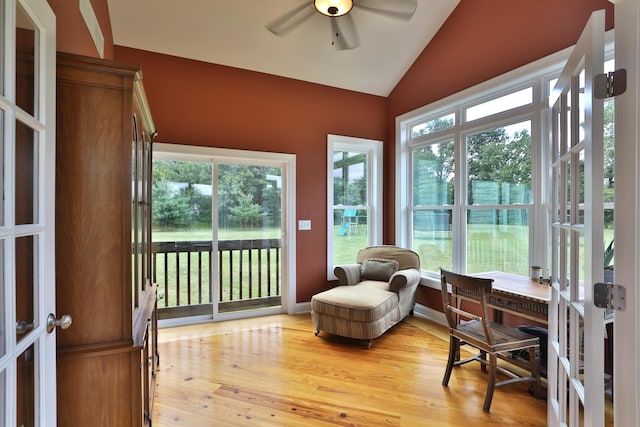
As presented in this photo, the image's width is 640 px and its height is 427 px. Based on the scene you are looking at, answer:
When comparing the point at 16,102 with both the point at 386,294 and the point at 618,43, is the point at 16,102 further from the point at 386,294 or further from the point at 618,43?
the point at 386,294

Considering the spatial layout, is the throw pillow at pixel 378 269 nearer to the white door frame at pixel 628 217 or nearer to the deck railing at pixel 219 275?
the deck railing at pixel 219 275

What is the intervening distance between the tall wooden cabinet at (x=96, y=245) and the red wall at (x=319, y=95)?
116cm

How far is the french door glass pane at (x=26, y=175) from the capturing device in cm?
92

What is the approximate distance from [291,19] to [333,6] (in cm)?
40

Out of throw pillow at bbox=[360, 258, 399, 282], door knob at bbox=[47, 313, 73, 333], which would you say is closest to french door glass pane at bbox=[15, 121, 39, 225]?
door knob at bbox=[47, 313, 73, 333]

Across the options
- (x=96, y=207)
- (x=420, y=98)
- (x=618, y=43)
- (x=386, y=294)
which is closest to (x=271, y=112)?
(x=420, y=98)

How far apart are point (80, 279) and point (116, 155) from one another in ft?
1.69

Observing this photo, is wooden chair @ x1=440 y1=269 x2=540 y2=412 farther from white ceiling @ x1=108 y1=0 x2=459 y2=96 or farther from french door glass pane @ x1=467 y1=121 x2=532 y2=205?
white ceiling @ x1=108 y1=0 x2=459 y2=96

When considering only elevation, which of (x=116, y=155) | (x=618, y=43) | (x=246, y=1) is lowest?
(x=116, y=155)

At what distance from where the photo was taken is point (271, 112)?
147 inches

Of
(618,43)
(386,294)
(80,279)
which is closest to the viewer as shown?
(618,43)

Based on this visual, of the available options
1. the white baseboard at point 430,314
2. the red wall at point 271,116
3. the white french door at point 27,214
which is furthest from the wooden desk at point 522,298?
the white french door at point 27,214

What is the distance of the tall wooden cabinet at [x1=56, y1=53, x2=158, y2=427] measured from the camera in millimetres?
1170

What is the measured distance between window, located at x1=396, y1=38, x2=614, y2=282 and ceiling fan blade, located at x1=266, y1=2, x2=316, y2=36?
70.8 inches
